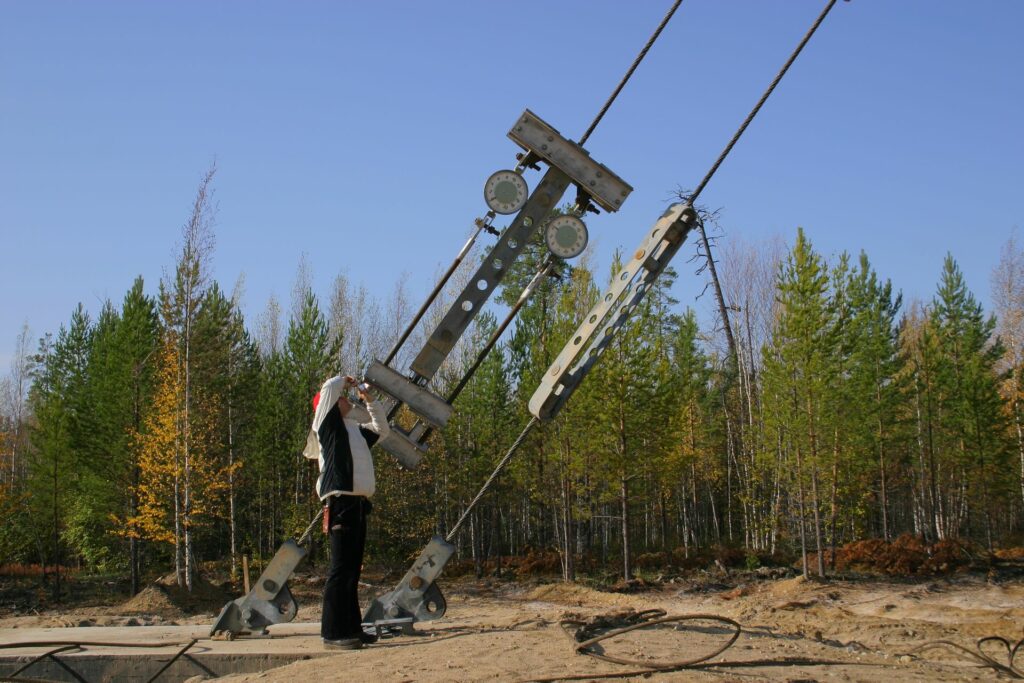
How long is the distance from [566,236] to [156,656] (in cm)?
534

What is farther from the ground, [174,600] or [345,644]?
[345,644]

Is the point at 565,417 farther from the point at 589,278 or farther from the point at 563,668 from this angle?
the point at 563,668

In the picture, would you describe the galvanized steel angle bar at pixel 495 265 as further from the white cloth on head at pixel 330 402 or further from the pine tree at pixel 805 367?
the pine tree at pixel 805 367

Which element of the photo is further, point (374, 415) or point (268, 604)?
point (268, 604)

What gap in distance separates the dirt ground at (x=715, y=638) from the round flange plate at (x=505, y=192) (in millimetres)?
3949

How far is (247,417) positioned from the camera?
134 ft

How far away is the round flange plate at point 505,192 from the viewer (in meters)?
8.91

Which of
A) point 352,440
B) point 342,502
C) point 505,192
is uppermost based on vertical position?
point 505,192

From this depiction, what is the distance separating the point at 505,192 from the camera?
893cm

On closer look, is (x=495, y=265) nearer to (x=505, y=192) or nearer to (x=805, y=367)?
(x=505, y=192)

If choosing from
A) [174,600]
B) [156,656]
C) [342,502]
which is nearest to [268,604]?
[156,656]

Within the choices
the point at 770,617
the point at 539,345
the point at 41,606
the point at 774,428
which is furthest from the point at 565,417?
the point at 41,606

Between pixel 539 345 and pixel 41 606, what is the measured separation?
705 inches

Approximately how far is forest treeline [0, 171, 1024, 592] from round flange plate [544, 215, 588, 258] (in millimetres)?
19595
